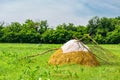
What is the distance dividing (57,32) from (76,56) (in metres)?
46.6

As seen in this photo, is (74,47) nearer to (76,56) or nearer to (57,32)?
(76,56)

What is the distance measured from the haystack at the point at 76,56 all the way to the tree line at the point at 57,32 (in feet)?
127

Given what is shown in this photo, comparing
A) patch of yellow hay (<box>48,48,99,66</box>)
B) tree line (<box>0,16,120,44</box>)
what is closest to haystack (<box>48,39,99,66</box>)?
patch of yellow hay (<box>48,48,99,66</box>)

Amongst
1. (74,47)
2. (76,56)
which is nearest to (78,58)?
(76,56)

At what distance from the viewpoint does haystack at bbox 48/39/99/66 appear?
56.5ft

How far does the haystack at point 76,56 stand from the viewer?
1722 centimetres

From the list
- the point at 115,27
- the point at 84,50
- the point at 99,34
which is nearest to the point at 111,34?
the point at 99,34

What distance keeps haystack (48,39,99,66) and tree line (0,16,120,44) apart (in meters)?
38.9

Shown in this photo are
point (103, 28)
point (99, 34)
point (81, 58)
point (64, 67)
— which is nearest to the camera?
point (64, 67)

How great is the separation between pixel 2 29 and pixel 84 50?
156 feet

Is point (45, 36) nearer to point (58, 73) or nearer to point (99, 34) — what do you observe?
point (99, 34)

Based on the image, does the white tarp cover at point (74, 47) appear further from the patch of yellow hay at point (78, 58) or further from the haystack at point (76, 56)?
the patch of yellow hay at point (78, 58)

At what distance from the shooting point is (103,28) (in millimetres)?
71812

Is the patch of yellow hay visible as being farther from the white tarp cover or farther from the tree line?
the tree line
